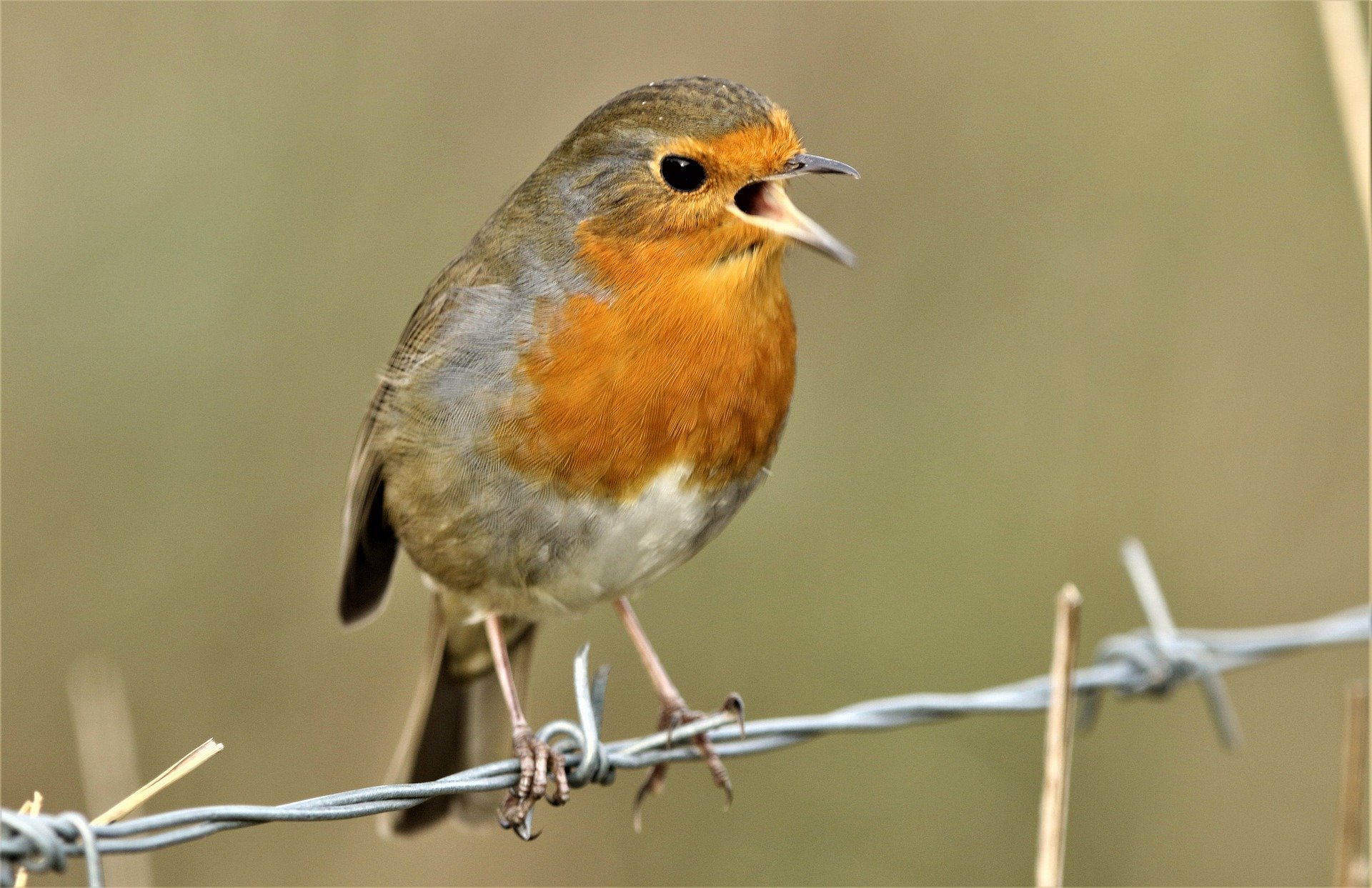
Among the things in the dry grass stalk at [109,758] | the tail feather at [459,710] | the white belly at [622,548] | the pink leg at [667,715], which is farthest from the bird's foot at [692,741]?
the dry grass stalk at [109,758]

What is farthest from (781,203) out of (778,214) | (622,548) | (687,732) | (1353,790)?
(1353,790)

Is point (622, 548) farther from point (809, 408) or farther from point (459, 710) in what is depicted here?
point (809, 408)

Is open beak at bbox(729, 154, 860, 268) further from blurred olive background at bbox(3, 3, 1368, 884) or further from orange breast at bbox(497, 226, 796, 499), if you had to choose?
blurred olive background at bbox(3, 3, 1368, 884)

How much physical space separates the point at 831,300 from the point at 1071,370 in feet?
2.76

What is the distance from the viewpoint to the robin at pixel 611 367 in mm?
2852

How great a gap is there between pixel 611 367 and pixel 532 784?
85cm

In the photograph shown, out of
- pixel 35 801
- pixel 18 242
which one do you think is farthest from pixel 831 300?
pixel 35 801

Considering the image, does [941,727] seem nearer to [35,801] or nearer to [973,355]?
[973,355]

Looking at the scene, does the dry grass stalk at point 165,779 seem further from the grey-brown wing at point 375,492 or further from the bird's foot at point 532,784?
the grey-brown wing at point 375,492

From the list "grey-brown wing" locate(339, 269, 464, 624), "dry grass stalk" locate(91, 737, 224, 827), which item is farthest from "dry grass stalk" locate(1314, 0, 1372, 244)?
"dry grass stalk" locate(91, 737, 224, 827)

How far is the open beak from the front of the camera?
2.77 metres

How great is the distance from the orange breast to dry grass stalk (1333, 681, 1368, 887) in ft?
4.04

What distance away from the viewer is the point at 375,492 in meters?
3.41

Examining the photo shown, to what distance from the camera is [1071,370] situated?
4.90 m
